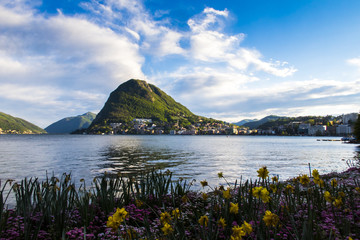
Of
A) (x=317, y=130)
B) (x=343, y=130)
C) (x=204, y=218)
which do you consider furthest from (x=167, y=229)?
(x=317, y=130)

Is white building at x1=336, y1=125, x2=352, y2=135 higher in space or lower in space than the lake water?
higher

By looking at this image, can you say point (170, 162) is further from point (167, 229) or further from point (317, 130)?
point (317, 130)

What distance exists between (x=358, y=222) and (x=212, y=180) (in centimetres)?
862

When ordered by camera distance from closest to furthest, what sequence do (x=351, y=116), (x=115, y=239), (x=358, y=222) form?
1. (x=115, y=239)
2. (x=358, y=222)
3. (x=351, y=116)

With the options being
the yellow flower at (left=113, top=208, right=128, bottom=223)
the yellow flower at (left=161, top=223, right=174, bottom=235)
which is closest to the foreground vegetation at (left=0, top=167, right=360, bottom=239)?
the yellow flower at (left=161, top=223, right=174, bottom=235)

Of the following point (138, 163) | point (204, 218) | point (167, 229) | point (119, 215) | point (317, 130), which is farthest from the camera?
point (317, 130)

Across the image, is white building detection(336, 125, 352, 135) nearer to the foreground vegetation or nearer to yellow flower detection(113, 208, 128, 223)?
the foreground vegetation

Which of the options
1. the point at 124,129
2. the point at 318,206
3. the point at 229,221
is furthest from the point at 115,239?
the point at 124,129

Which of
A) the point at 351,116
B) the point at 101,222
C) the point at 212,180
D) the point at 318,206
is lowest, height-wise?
the point at 212,180

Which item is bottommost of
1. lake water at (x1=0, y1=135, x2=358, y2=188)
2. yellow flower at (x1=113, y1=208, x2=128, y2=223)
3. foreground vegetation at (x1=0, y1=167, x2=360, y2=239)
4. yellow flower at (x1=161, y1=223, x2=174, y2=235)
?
lake water at (x1=0, y1=135, x2=358, y2=188)

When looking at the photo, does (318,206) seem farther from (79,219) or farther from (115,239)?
(79,219)

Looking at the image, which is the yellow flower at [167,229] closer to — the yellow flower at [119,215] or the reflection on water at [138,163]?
the yellow flower at [119,215]

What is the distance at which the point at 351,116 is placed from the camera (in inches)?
7170

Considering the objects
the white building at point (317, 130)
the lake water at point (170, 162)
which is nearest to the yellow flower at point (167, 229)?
the lake water at point (170, 162)
